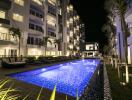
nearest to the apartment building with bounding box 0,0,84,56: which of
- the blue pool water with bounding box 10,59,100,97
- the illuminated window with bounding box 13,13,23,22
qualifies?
the illuminated window with bounding box 13,13,23,22

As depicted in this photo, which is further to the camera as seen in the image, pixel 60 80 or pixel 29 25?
pixel 29 25

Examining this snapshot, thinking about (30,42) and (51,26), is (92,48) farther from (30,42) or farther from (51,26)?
(30,42)

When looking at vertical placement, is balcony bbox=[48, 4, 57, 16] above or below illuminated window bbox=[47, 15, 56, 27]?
above

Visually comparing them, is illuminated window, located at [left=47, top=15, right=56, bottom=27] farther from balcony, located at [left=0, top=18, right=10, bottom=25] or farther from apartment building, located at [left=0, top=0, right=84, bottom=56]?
balcony, located at [left=0, top=18, right=10, bottom=25]

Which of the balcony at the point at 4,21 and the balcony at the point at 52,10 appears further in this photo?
the balcony at the point at 52,10

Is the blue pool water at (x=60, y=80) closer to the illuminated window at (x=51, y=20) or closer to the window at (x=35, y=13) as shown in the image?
the window at (x=35, y=13)

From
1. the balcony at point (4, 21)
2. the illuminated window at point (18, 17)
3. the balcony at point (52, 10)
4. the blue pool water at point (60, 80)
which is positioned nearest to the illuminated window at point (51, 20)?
the balcony at point (52, 10)

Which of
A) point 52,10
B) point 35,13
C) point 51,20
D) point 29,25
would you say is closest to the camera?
point 29,25

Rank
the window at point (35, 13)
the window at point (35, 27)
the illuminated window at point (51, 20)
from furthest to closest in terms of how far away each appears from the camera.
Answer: the illuminated window at point (51, 20) < the window at point (35, 13) < the window at point (35, 27)

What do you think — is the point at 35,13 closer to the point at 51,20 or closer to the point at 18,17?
the point at 18,17

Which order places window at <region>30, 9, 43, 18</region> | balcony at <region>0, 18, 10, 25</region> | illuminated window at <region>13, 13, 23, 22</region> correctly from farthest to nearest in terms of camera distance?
window at <region>30, 9, 43, 18</region> → illuminated window at <region>13, 13, 23, 22</region> → balcony at <region>0, 18, 10, 25</region>

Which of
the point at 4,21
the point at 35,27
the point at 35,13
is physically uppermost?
the point at 35,13

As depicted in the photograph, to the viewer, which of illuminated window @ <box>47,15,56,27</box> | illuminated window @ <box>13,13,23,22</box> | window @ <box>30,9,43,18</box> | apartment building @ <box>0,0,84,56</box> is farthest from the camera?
illuminated window @ <box>47,15,56,27</box>

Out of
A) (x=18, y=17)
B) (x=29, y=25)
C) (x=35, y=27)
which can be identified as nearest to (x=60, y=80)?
(x=18, y=17)
